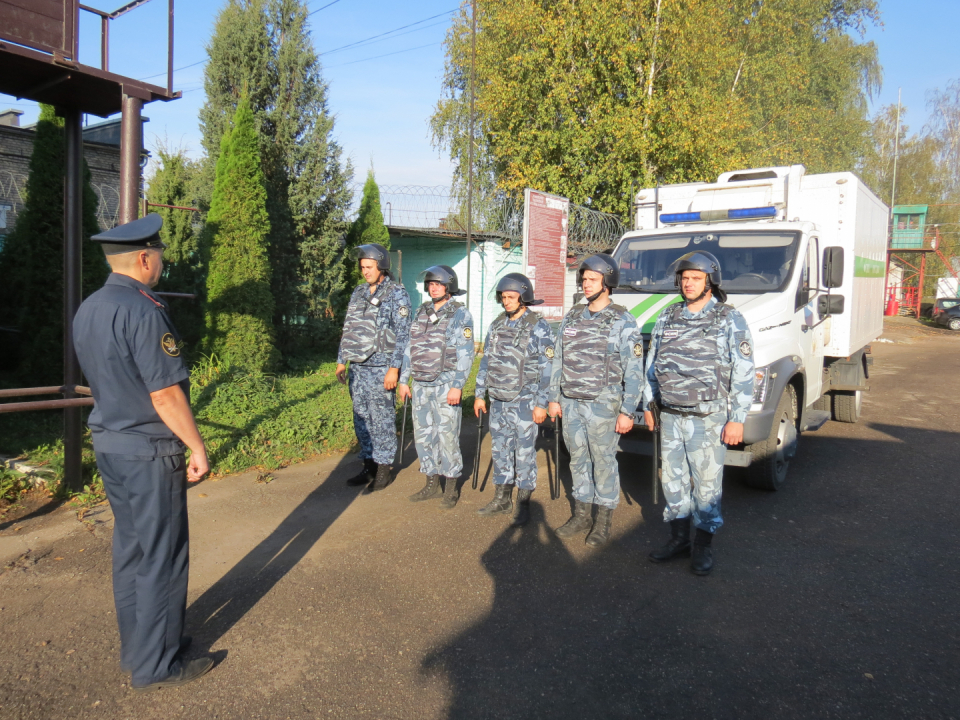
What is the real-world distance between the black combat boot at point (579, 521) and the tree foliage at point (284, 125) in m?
7.36

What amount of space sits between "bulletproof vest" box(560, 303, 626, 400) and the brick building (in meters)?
9.42

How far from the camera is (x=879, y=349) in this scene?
21266 millimetres

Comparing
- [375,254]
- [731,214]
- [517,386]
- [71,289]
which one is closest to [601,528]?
[517,386]

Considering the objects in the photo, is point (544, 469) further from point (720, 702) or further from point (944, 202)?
point (944, 202)

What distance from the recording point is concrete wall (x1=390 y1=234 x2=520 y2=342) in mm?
15219

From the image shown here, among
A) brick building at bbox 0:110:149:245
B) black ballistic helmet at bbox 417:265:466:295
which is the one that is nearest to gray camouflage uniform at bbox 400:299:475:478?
black ballistic helmet at bbox 417:265:466:295

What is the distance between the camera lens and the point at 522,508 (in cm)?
524

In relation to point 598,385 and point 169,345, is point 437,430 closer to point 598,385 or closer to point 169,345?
point 598,385

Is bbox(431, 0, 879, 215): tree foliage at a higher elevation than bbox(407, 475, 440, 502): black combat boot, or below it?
higher

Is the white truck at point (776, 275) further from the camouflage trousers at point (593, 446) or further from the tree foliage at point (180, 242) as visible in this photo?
the tree foliage at point (180, 242)

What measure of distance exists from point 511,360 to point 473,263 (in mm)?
10515

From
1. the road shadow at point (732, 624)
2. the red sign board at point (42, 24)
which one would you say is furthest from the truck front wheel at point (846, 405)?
the red sign board at point (42, 24)

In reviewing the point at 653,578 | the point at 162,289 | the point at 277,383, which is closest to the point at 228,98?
the point at 162,289

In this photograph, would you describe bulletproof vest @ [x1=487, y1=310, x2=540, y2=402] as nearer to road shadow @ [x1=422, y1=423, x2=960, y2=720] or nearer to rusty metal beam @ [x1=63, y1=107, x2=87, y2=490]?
road shadow @ [x1=422, y1=423, x2=960, y2=720]
